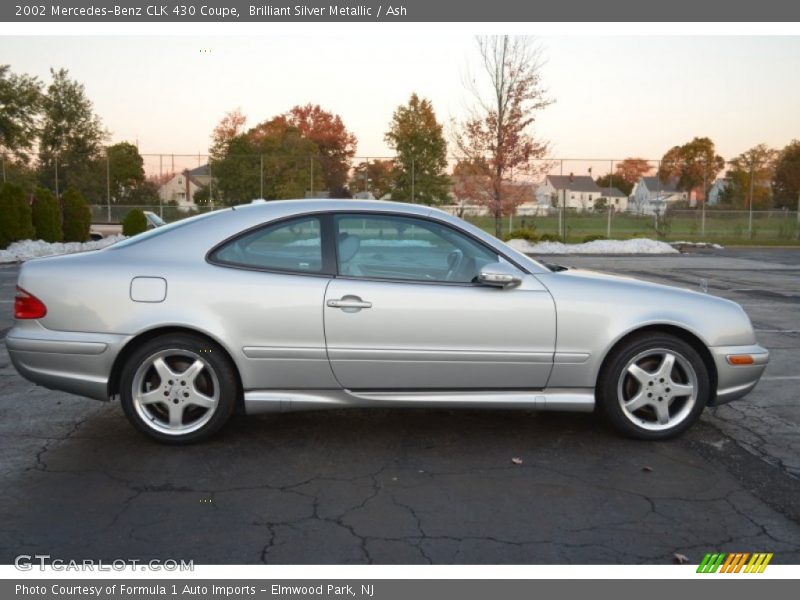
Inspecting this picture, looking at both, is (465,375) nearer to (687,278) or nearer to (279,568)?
(279,568)

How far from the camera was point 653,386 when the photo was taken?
464 centimetres

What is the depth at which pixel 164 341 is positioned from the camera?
444 cm

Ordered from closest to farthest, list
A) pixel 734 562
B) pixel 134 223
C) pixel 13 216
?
1. pixel 734 562
2. pixel 13 216
3. pixel 134 223

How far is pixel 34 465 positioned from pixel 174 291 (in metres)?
1.24

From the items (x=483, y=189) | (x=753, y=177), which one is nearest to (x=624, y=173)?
(x=753, y=177)

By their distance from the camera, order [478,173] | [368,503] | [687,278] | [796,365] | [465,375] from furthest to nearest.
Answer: [478,173], [687,278], [796,365], [465,375], [368,503]

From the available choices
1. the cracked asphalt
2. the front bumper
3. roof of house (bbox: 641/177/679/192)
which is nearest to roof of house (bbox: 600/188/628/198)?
roof of house (bbox: 641/177/679/192)

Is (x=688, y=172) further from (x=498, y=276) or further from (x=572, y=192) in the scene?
(x=498, y=276)

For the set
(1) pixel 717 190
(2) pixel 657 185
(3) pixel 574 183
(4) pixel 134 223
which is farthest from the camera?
(1) pixel 717 190

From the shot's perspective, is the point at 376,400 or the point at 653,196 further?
the point at 653,196

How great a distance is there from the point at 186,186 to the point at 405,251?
112 ft

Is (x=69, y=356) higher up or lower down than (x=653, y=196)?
lower down

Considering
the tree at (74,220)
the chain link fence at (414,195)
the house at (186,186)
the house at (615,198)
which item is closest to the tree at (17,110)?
the chain link fence at (414,195)

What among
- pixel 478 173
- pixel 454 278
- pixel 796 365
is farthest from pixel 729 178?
pixel 454 278
